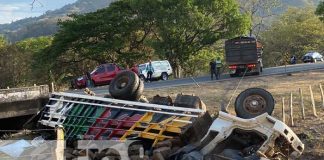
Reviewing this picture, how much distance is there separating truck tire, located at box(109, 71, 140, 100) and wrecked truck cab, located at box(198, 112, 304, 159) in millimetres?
4321

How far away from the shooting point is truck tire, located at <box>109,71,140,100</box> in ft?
47.7

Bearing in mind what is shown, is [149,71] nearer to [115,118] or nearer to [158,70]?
[158,70]

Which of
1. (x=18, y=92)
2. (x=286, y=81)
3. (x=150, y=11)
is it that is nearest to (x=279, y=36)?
(x=150, y=11)

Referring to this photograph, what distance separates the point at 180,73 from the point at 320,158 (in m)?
35.4

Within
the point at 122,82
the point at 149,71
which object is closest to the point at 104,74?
the point at 149,71

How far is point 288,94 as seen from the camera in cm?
1903

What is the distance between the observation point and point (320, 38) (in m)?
66.9

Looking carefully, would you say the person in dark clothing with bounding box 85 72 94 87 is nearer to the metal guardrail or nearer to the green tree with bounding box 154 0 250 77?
the green tree with bounding box 154 0 250 77

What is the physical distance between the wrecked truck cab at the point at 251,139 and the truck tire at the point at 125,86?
432 centimetres

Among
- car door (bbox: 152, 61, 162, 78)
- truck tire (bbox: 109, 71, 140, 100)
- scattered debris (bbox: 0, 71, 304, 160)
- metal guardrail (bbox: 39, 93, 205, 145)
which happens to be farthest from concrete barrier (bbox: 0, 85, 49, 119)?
car door (bbox: 152, 61, 162, 78)

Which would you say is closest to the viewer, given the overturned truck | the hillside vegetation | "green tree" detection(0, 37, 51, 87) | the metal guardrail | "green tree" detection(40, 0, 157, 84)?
the overturned truck

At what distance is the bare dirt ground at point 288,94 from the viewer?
11.4m

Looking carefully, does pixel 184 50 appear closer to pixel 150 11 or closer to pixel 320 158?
pixel 150 11

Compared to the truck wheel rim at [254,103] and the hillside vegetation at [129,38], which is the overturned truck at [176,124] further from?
the hillside vegetation at [129,38]
